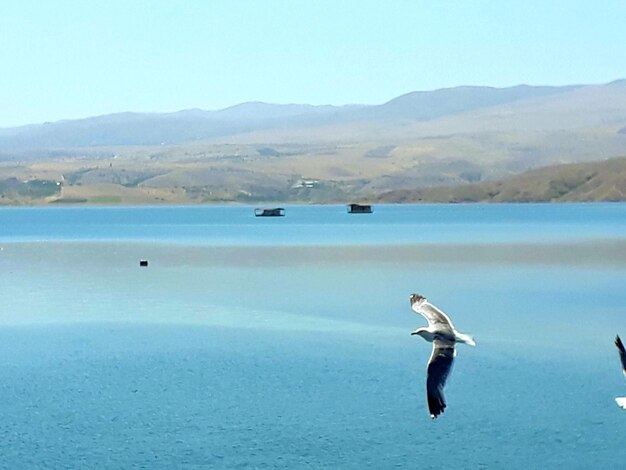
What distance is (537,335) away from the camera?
44.0 m

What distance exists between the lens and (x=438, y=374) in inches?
601

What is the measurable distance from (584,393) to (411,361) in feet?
23.3

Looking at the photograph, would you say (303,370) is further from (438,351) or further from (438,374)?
(438,374)

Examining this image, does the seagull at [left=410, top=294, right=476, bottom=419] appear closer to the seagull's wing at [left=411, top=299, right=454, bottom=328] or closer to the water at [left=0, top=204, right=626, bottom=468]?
the seagull's wing at [left=411, top=299, right=454, bottom=328]

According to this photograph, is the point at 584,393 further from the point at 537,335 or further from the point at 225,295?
the point at 225,295

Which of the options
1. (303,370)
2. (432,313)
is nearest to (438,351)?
(432,313)

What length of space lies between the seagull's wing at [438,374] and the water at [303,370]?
393 inches

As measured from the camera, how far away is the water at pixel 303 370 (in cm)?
2711

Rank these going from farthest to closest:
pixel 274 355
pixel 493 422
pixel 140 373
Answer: pixel 274 355, pixel 140 373, pixel 493 422

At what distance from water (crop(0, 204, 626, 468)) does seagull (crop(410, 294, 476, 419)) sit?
945 cm

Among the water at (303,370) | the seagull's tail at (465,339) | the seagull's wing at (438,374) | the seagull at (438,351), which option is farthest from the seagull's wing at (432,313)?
the water at (303,370)

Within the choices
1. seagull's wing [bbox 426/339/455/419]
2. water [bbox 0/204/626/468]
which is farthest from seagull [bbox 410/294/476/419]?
water [bbox 0/204/626/468]

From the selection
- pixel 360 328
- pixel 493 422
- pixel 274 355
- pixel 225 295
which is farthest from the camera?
pixel 225 295

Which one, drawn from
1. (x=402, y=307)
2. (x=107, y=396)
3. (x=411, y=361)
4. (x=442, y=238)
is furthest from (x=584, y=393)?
(x=442, y=238)
